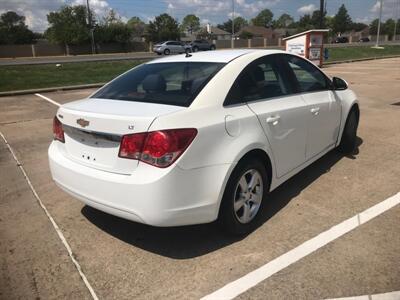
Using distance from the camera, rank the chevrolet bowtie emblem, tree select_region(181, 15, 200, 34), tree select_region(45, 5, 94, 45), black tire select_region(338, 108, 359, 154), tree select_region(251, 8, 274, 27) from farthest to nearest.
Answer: tree select_region(251, 8, 274, 27) < tree select_region(181, 15, 200, 34) < tree select_region(45, 5, 94, 45) < black tire select_region(338, 108, 359, 154) < the chevrolet bowtie emblem

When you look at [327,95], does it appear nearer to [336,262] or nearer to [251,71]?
[251,71]

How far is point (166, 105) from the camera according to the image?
10.9 feet

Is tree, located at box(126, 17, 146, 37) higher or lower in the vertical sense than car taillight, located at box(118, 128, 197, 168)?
higher

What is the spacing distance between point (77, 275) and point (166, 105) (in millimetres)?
1461

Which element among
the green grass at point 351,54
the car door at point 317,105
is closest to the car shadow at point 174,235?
the car door at point 317,105

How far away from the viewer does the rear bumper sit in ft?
9.84

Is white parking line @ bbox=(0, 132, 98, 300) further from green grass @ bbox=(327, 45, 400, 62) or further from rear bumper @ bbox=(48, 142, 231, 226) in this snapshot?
green grass @ bbox=(327, 45, 400, 62)

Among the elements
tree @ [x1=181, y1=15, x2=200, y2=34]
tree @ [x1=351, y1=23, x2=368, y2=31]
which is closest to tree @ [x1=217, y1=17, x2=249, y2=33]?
tree @ [x1=181, y1=15, x2=200, y2=34]

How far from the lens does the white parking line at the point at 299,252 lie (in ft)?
9.57

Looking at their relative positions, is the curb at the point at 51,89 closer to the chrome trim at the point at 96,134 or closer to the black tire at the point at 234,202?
the chrome trim at the point at 96,134

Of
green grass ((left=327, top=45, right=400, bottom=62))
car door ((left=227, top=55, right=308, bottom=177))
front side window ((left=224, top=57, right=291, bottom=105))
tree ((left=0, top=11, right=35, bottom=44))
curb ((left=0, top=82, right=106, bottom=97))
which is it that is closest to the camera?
front side window ((left=224, top=57, right=291, bottom=105))

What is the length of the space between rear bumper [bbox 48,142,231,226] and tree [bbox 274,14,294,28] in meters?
161

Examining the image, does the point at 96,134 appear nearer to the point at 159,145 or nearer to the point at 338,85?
the point at 159,145

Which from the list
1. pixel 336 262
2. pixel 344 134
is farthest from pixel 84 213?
pixel 344 134
